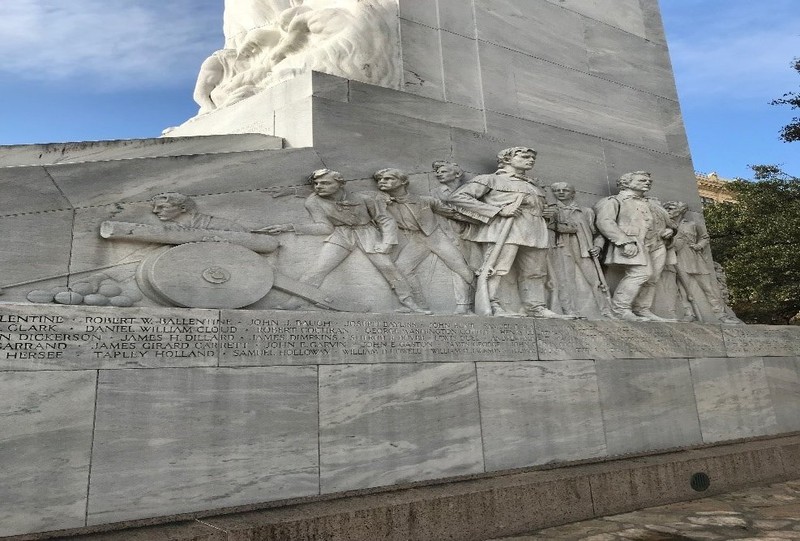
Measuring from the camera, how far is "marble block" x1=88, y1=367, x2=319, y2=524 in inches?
204

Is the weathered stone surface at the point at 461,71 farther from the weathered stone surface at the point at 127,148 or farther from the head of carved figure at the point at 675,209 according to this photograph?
the head of carved figure at the point at 675,209

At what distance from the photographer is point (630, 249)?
30.9ft

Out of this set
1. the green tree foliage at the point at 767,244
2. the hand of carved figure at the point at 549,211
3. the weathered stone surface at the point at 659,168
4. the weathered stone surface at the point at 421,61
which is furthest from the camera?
the green tree foliage at the point at 767,244

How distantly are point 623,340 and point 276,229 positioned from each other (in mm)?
4552

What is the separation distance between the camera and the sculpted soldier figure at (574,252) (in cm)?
909

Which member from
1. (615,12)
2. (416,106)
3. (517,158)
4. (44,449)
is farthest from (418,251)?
(615,12)

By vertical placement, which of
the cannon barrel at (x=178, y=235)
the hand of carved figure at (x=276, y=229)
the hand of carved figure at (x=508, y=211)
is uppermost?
the hand of carved figure at (x=508, y=211)

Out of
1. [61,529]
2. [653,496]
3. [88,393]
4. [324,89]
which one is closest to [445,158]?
[324,89]

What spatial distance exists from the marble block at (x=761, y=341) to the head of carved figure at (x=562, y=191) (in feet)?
9.73

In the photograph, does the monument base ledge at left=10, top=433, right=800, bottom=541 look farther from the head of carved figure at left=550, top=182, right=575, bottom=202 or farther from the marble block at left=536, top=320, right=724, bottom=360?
the head of carved figure at left=550, top=182, right=575, bottom=202

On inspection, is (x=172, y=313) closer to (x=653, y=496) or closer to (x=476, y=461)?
(x=476, y=461)

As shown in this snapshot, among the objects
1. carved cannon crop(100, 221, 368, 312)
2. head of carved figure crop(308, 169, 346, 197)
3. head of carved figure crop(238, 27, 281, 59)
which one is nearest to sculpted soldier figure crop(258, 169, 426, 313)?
head of carved figure crop(308, 169, 346, 197)

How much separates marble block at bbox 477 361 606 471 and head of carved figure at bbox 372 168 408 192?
2349 millimetres

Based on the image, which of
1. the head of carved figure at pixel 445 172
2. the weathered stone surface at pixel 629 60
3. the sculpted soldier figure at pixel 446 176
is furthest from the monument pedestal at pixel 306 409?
the weathered stone surface at pixel 629 60
